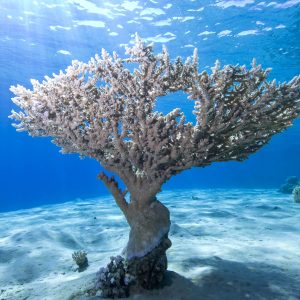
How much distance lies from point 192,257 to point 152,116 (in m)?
3.60

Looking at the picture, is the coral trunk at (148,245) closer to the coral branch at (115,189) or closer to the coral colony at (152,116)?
the coral colony at (152,116)

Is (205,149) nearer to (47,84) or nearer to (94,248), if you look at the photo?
(47,84)

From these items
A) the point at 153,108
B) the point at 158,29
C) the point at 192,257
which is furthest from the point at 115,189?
the point at 158,29

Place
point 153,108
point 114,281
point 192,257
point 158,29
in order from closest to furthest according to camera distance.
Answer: point 114,281, point 153,108, point 192,257, point 158,29

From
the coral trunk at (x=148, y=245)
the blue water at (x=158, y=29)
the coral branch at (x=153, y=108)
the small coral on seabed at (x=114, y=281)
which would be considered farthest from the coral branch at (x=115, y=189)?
the blue water at (x=158, y=29)

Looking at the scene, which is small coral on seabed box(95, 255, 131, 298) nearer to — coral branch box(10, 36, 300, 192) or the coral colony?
the coral colony

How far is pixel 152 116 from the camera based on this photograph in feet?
15.9

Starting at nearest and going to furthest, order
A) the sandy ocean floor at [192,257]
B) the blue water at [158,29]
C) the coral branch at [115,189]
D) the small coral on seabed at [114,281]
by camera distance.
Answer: the small coral on seabed at [114,281]
the sandy ocean floor at [192,257]
the coral branch at [115,189]
the blue water at [158,29]

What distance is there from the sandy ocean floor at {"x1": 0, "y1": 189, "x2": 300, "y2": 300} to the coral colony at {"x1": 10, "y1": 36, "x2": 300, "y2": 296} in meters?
0.97

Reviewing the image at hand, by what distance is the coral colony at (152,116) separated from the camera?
15.1 feet

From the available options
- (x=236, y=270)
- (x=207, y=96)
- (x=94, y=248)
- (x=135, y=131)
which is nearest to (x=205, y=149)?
(x=207, y=96)

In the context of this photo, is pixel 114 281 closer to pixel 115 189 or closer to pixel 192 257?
pixel 115 189

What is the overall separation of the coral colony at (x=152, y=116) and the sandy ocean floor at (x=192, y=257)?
3.17 feet

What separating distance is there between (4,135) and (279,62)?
95599 millimetres
